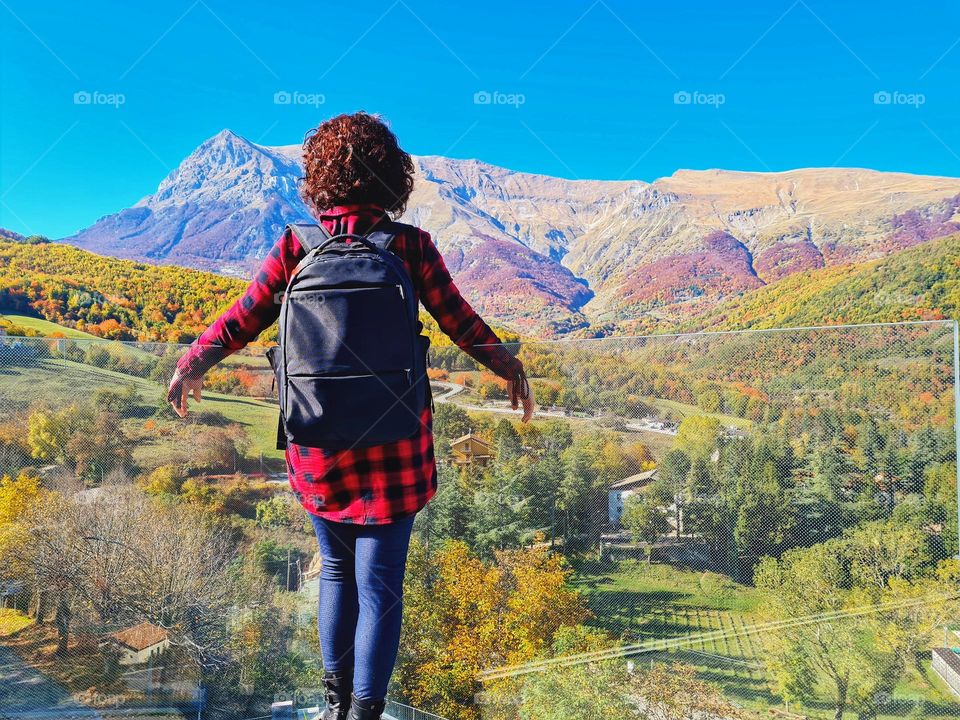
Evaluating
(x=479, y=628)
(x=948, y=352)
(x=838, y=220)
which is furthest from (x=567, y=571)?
(x=838, y=220)

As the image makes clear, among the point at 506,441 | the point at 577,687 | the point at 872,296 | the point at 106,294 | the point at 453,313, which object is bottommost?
the point at 577,687

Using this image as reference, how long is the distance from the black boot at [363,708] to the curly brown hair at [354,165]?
0.73m

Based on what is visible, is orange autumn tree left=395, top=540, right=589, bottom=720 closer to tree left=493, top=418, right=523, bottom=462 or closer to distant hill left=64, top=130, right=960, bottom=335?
tree left=493, top=418, right=523, bottom=462

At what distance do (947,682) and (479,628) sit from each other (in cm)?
136

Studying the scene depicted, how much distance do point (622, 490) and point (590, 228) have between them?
112069 mm

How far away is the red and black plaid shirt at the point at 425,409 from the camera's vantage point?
0.91m

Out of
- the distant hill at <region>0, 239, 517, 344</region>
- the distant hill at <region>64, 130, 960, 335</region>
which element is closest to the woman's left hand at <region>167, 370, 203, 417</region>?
the distant hill at <region>0, 239, 517, 344</region>

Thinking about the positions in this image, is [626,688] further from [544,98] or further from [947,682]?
[544,98]

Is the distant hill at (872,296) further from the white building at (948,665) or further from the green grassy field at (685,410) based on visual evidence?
the white building at (948,665)

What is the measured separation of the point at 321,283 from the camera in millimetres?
820

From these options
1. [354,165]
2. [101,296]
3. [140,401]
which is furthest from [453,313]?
[101,296]

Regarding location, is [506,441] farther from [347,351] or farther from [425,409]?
[347,351]

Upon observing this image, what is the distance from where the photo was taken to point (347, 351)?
0.81 meters

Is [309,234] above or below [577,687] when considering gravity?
above
